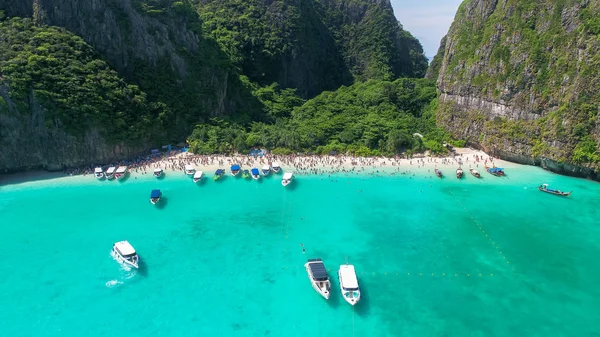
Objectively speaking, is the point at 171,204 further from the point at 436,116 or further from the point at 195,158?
the point at 436,116

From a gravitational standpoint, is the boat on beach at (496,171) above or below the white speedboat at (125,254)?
above

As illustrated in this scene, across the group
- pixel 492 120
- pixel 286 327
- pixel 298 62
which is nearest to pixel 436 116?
pixel 492 120

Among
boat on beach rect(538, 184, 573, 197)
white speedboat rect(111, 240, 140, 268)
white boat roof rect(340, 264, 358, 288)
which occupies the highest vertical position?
boat on beach rect(538, 184, 573, 197)

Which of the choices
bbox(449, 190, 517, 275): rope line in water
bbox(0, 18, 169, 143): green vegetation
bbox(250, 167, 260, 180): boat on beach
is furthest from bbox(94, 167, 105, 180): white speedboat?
bbox(449, 190, 517, 275): rope line in water

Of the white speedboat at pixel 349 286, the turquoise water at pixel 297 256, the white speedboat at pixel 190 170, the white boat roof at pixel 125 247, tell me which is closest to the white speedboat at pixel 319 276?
the turquoise water at pixel 297 256

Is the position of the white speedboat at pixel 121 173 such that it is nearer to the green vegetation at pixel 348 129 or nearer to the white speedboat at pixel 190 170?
the white speedboat at pixel 190 170

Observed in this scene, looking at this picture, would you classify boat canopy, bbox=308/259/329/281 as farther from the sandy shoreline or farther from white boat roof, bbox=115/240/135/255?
the sandy shoreline
